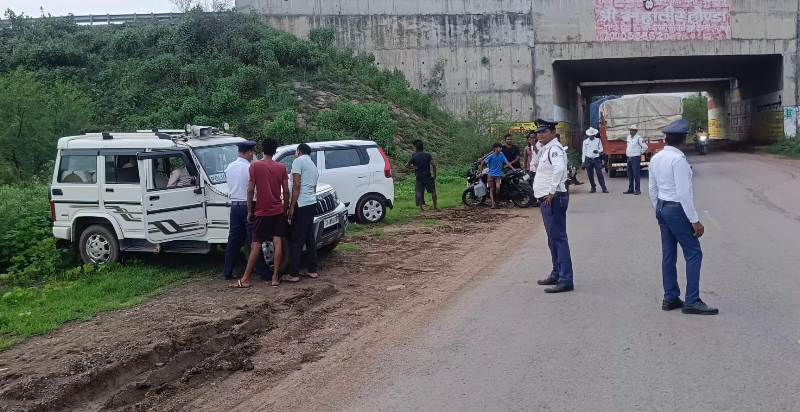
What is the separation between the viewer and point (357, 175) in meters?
14.2

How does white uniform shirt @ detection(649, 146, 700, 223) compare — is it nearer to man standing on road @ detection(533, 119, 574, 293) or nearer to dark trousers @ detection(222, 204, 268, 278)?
man standing on road @ detection(533, 119, 574, 293)

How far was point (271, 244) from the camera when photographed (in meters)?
9.56

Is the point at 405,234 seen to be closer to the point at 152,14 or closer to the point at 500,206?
the point at 500,206

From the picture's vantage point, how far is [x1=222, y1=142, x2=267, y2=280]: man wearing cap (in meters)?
9.02

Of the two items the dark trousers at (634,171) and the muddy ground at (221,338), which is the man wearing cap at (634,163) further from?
the muddy ground at (221,338)

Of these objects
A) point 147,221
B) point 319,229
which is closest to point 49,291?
point 147,221

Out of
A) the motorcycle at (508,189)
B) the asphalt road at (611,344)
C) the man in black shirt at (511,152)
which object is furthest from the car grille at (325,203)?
the man in black shirt at (511,152)

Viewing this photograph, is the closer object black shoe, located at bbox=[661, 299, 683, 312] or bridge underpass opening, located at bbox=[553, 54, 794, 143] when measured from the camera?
black shoe, located at bbox=[661, 299, 683, 312]

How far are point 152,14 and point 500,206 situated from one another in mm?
26049

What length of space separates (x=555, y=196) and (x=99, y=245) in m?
6.68

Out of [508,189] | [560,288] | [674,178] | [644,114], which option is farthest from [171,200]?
[644,114]

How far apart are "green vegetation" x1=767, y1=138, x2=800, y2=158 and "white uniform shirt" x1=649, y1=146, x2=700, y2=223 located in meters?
31.0

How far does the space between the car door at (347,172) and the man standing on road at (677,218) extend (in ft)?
26.3

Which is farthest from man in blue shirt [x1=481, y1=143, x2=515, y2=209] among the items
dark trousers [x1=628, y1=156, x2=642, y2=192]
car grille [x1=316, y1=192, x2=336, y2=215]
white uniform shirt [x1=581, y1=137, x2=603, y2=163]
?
car grille [x1=316, y1=192, x2=336, y2=215]
